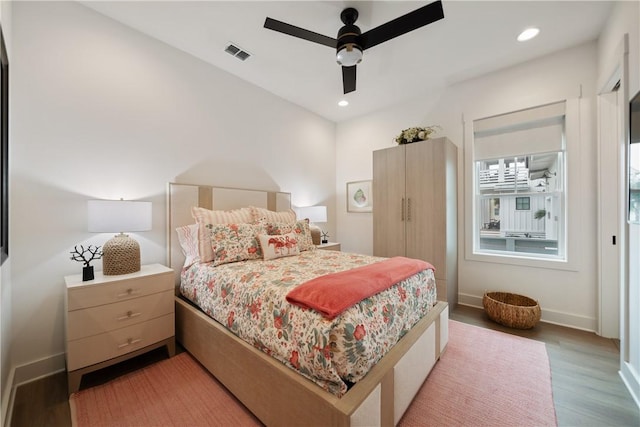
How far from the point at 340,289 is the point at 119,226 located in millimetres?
1735

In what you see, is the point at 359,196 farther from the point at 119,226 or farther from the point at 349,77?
the point at 119,226

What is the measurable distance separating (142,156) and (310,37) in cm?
187

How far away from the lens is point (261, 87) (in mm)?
3402

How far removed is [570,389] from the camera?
1704 millimetres

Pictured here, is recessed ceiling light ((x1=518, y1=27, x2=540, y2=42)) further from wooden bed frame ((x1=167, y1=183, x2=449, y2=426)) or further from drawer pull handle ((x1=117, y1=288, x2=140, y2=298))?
drawer pull handle ((x1=117, y1=288, x2=140, y2=298))

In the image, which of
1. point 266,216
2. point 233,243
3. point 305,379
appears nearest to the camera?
point 305,379

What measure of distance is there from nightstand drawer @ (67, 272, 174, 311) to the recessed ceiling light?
3.91 meters

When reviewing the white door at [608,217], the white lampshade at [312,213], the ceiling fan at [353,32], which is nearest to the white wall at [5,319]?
the ceiling fan at [353,32]

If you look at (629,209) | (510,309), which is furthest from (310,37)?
(510,309)

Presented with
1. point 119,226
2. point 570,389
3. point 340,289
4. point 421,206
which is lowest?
point 570,389

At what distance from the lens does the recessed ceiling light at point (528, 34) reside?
2.35m

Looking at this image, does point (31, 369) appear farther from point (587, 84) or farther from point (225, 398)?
point (587, 84)

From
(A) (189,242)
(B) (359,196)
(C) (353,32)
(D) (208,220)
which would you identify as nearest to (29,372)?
(A) (189,242)

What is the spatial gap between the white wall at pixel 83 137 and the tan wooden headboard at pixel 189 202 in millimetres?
97
